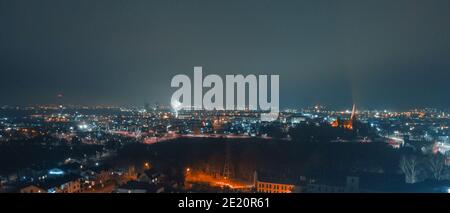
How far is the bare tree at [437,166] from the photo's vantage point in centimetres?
618

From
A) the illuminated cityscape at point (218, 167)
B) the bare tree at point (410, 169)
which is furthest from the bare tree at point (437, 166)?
the bare tree at point (410, 169)

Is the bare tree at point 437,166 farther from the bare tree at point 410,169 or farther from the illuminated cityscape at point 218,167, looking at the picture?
the bare tree at point 410,169

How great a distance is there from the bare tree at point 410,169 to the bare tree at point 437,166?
0.81ft

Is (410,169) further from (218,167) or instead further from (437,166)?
(218,167)

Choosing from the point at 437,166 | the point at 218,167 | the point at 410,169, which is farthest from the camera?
the point at 218,167

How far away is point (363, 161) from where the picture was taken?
7.91m

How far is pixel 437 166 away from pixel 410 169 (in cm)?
64

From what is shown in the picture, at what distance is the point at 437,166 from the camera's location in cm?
676

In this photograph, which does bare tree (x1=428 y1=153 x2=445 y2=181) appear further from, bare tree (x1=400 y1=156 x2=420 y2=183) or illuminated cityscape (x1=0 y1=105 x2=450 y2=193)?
bare tree (x1=400 y1=156 x2=420 y2=183)

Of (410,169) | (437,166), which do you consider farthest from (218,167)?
(437,166)

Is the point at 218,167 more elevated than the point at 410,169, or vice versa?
the point at 410,169
